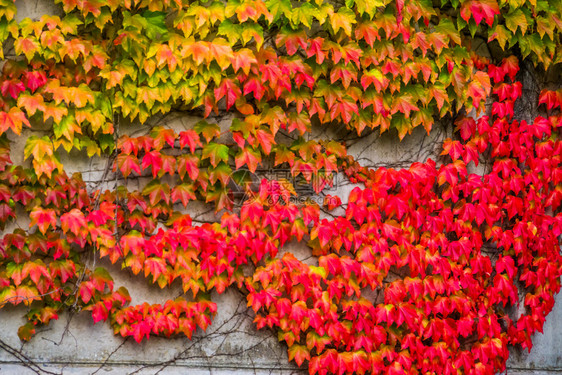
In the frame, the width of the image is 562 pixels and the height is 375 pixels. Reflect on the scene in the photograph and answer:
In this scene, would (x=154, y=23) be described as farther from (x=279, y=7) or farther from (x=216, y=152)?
(x=216, y=152)

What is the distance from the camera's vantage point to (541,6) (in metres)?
3.43

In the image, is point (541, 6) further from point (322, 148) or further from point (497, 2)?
point (322, 148)

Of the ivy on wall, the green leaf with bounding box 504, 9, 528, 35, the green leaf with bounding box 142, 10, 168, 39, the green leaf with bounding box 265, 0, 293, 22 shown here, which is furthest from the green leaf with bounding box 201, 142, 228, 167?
the green leaf with bounding box 504, 9, 528, 35

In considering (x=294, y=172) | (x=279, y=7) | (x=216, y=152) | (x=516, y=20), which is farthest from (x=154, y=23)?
(x=516, y=20)

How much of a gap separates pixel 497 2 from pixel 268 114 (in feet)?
5.99

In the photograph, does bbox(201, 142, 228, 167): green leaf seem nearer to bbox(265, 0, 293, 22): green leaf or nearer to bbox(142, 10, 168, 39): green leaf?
bbox(142, 10, 168, 39): green leaf

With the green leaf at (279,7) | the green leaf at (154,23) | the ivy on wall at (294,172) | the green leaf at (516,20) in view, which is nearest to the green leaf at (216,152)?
the ivy on wall at (294,172)

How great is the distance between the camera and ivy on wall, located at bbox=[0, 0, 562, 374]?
10.4 feet

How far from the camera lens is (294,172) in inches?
133

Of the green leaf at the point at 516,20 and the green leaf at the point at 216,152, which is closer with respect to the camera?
the green leaf at the point at 216,152

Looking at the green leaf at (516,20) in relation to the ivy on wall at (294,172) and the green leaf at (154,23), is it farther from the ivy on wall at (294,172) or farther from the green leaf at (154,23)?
the green leaf at (154,23)

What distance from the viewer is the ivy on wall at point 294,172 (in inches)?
125

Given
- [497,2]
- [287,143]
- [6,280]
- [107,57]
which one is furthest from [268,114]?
[6,280]

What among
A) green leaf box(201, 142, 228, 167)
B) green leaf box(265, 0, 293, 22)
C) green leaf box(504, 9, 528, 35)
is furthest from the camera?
green leaf box(504, 9, 528, 35)
